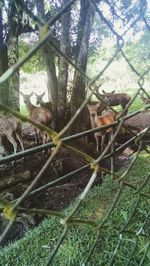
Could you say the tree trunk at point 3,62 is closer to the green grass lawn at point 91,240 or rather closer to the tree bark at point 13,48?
the tree bark at point 13,48

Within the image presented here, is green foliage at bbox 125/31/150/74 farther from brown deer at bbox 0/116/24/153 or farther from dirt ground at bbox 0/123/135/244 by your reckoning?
brown deer at bbox 0/116/24/153

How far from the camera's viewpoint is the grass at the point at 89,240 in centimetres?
263

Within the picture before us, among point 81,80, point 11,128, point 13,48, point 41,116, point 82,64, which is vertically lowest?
point 11,128

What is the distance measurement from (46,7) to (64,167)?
397 centimetres

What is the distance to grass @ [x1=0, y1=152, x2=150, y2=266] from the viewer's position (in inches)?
104

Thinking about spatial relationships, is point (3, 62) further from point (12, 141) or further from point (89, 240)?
point (89, 240)

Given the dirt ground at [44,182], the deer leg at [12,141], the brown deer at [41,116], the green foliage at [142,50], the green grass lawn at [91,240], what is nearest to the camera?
the green foliage at [142,50]

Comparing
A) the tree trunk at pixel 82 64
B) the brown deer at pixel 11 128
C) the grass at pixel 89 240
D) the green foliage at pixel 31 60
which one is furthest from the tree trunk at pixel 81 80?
the grass at pixel 89 240

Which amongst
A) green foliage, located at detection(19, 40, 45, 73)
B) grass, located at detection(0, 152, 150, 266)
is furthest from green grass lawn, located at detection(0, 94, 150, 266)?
green foliage, located at detection(19, 40, 45, 73)

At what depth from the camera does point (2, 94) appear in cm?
778

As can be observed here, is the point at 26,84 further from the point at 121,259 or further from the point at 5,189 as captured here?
the point at 121,259

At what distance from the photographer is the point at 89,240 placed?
318 cm

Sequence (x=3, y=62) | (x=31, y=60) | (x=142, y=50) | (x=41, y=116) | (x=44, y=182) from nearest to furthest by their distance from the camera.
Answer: (x=142, y=50)
(x=44, y=182)
(x=41, y=116)
(x=3, y=62)
(x=31, y=60)

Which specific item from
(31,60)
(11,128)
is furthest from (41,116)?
(31,60)
